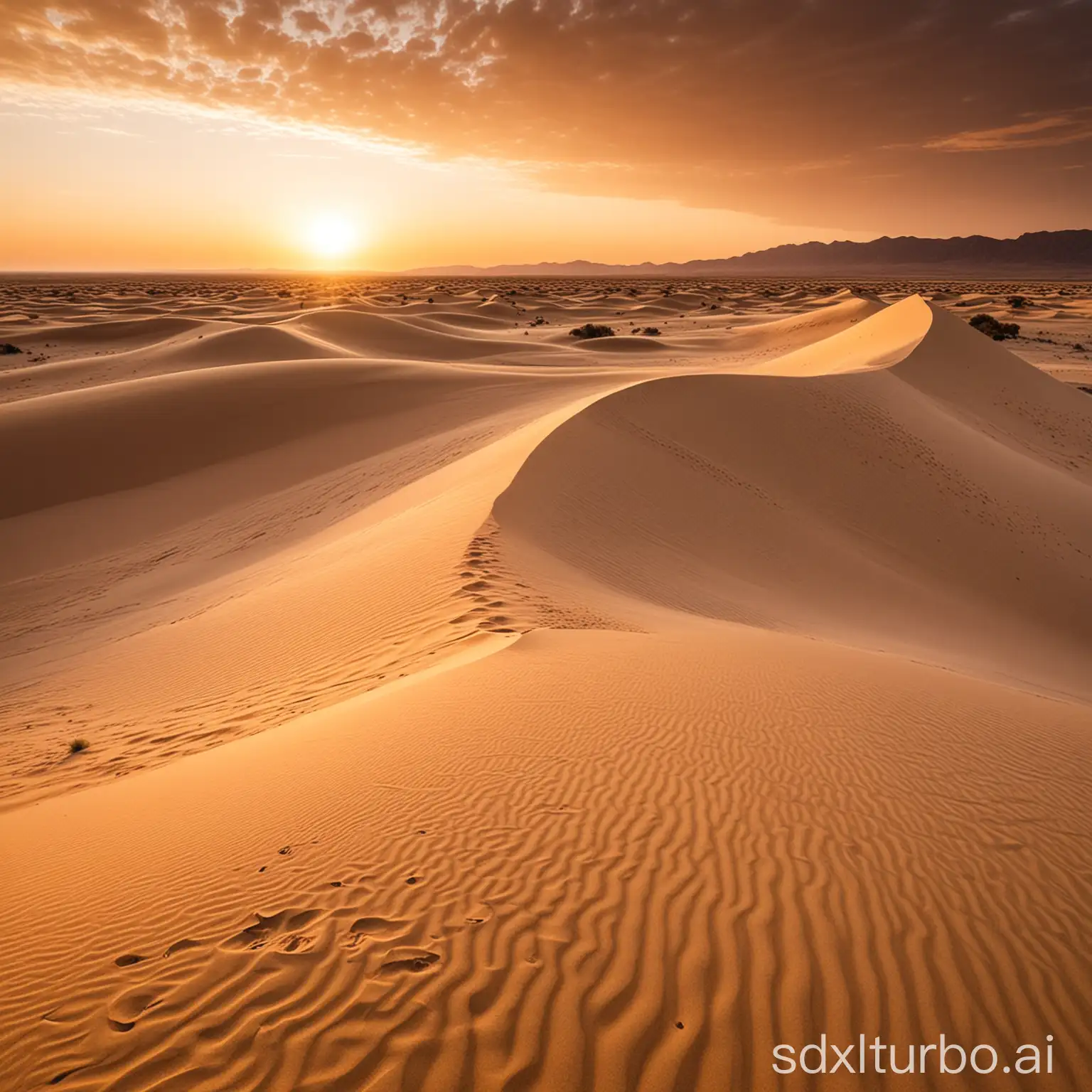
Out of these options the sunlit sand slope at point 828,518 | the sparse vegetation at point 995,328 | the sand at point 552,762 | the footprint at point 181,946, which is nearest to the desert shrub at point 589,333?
the sparse vegetation at point 995,328

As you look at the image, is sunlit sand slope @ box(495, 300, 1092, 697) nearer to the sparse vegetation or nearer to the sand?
the sand

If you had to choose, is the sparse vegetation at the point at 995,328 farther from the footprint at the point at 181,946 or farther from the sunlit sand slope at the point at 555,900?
the footprint at the point at 181,946

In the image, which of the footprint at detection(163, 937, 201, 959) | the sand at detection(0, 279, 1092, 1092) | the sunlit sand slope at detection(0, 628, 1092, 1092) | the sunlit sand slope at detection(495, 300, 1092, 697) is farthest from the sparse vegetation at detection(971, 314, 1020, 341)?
the footprint at detection(163, 937, 201, 959)

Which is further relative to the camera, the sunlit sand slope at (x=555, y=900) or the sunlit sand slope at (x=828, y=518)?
the sunlit sand slope at (x=828, y=518)

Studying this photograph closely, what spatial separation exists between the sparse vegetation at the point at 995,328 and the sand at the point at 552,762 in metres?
28.6

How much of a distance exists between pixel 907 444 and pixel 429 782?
1716 cm

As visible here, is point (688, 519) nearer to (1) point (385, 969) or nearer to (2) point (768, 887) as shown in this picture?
(2) point (768, 887)

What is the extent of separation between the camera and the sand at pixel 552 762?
2865mm

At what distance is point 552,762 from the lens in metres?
4.73

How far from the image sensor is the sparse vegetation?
4112cm

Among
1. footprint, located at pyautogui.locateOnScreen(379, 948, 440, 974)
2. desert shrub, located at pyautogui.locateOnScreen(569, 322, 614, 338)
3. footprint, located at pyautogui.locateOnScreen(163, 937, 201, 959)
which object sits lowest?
footprint, located at pyautogui.locateOnScreen(163, 937, 201, 959)

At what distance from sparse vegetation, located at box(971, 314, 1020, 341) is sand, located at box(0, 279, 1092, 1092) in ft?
93.9

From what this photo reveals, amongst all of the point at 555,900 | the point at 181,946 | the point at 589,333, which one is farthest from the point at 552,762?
the point at 589,333

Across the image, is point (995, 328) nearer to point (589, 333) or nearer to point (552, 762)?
point (589, 333)
